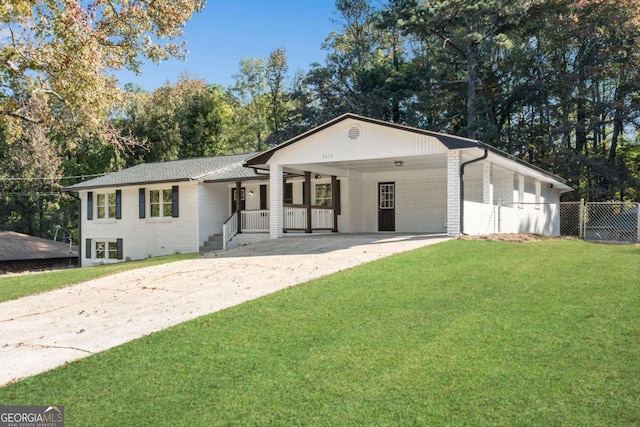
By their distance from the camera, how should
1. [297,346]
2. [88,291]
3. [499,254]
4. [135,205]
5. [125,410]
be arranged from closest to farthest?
[125,410] < [297,346] < [88,291] < [499,254] < [135,205]

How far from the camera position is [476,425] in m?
4.22

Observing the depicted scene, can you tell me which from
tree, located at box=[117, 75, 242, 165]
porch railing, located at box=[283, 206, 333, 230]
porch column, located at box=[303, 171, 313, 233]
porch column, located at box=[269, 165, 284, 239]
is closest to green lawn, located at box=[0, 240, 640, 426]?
porch column, located at box=[269, 165, 284, 239]

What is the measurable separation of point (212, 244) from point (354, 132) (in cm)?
862

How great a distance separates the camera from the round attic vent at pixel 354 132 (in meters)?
16.9

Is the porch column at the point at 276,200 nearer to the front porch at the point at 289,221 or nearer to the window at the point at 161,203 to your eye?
the front porch at the point at 289,221

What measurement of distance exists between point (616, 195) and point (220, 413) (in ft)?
112

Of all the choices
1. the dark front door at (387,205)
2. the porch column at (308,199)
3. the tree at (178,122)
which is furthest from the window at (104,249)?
the tree at (178,122)

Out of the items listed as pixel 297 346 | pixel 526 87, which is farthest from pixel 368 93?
pixel 297 346

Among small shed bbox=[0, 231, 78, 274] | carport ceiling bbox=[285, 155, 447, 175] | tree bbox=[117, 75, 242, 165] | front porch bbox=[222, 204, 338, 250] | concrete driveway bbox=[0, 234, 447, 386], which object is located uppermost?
tree bbox=[117, 75, 242, 165]

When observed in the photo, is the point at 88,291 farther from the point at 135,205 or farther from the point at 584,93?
the point at 584,93

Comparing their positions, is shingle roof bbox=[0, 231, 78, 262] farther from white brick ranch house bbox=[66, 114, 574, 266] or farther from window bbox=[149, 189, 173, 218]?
window bbox=[149, 189, 173, 218]

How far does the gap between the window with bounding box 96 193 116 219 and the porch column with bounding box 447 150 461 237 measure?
1706 cm

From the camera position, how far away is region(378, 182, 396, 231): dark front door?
22016mm

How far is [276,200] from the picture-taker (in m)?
18.9
